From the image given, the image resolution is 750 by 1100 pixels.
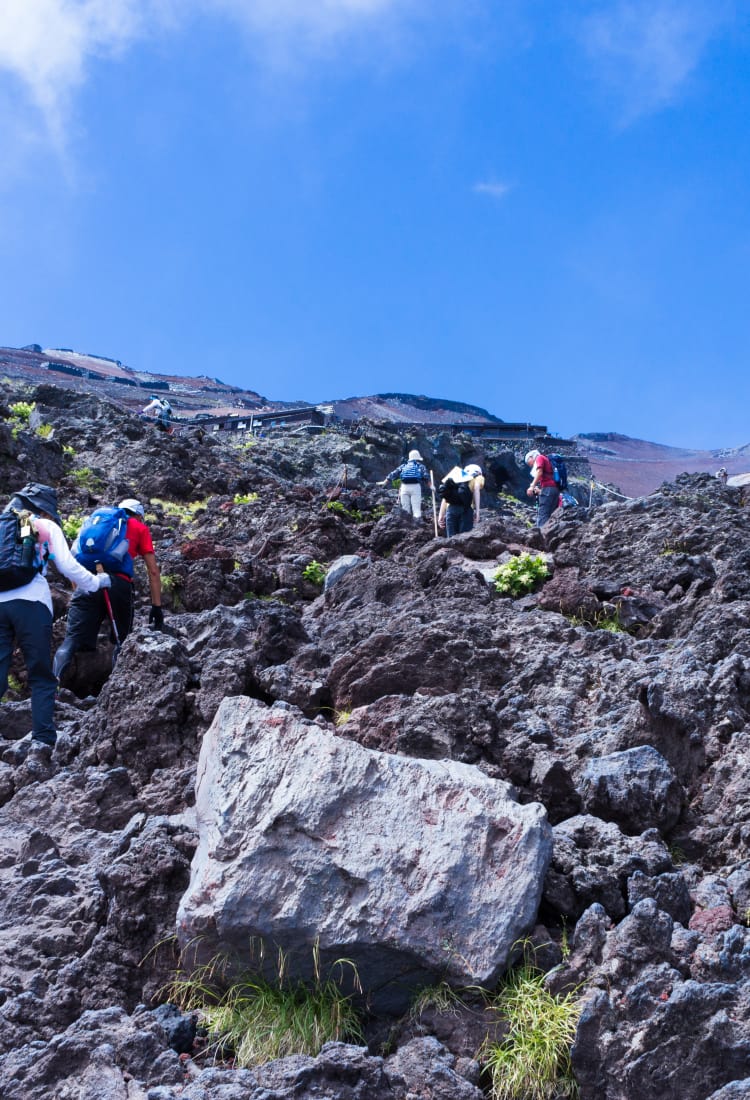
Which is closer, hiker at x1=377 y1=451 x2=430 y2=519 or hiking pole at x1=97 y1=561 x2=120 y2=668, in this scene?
hiking pole at x1=97 y1=561 x2=120 y2=668

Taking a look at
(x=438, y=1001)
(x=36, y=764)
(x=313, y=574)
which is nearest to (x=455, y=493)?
(x=313, y=574)

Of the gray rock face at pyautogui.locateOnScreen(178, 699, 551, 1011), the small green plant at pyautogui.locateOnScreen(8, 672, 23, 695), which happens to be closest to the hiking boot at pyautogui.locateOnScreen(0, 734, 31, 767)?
the small green plant at pyautogui.locateOnScreen(8, 672, 23, 695)

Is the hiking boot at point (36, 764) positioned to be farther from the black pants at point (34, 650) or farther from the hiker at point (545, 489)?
the hiker at point (545, 489)

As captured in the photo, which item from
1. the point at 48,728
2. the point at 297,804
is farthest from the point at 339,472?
the point at 297,804

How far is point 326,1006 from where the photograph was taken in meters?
4.64

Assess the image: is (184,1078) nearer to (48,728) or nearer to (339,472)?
(48,728)

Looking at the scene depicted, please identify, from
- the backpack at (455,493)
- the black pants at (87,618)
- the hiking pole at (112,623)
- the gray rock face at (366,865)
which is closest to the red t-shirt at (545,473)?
the backpack at (455,493)

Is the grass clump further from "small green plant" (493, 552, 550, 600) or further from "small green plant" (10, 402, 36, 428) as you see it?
"small green plant" (10, 402, 36, 428)

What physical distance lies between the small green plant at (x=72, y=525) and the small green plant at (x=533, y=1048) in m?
12.0

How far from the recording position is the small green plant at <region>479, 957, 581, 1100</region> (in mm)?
4250

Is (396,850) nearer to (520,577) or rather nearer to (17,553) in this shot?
(17,553)

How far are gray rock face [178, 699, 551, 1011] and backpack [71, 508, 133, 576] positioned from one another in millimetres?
4969

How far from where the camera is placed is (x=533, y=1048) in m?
4.36

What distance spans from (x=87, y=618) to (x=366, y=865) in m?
5.52
